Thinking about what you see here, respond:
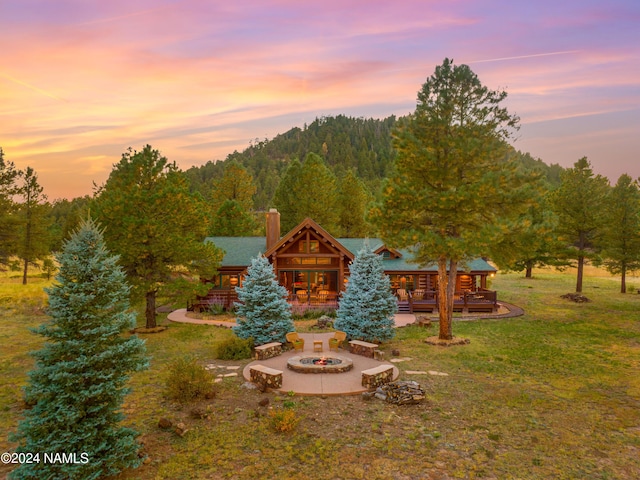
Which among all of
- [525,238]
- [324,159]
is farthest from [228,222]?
[324,159]

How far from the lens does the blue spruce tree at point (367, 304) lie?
19.0m

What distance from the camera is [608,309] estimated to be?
28.6 meters

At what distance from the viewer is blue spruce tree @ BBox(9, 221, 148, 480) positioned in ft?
25.0

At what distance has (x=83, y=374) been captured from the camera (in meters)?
7.96

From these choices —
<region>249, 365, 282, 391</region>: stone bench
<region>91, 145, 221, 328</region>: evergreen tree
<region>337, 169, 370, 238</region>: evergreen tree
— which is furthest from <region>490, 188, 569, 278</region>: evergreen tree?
<region>337, 169, 370, 238</region>: evergreen tree

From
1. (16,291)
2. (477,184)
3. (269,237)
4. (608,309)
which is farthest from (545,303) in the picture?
(16,291)

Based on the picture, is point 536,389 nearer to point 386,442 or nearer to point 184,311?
point 386,442

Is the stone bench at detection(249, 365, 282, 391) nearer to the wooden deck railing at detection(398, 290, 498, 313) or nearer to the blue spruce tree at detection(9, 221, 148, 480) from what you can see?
the blue spruce tree at detection(9, 221, 148, 480)

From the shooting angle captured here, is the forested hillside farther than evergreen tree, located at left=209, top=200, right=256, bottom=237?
Yes

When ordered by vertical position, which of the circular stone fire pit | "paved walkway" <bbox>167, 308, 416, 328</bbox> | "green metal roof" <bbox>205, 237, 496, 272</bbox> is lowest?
"paved walkway" <bbox>167, 308, 416, 328</bbox>

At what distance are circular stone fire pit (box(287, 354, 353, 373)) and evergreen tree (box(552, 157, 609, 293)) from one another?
28430 millimetres

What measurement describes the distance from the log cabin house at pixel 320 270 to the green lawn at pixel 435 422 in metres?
9.25

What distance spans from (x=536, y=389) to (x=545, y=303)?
805 inches

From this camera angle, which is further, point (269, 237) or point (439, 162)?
point (269, 237)
